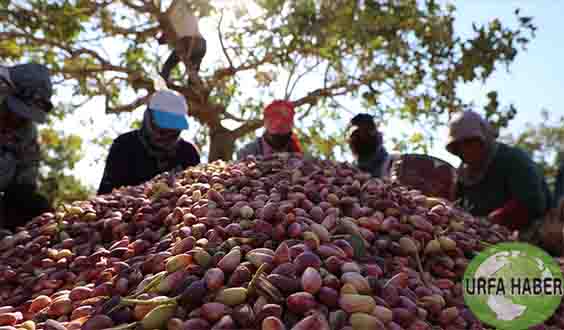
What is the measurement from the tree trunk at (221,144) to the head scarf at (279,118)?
2.60 meters

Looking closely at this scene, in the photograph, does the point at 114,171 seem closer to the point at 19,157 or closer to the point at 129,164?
the point at 129,164

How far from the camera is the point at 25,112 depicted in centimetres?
250

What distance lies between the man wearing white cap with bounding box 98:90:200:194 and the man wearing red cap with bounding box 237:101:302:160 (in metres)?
0.51

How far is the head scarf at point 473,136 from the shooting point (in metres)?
2.86

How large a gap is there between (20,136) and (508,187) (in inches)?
116

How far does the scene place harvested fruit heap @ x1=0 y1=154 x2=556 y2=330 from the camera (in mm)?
1076

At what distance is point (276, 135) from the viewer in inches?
Answer: 135

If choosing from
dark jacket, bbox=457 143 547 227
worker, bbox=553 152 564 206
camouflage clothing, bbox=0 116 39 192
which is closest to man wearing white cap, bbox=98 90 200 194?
camouflage clothing, bbox=0 116 39 192

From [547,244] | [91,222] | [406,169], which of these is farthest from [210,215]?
[547,244]

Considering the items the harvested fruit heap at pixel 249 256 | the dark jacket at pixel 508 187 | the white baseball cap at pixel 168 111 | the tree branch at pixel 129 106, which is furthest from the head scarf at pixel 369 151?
the tree branch at pixel 129 106

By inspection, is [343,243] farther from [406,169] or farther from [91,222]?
[406,169]

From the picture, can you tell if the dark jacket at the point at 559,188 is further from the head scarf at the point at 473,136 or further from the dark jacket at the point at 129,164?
the dark jacket at the point at 129,164

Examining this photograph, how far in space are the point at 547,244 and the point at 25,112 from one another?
295 centimetres

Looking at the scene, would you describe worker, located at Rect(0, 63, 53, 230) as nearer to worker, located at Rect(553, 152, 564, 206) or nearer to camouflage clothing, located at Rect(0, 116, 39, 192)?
camouflage clothing, located at Rect(0, 116, 39, 192)
